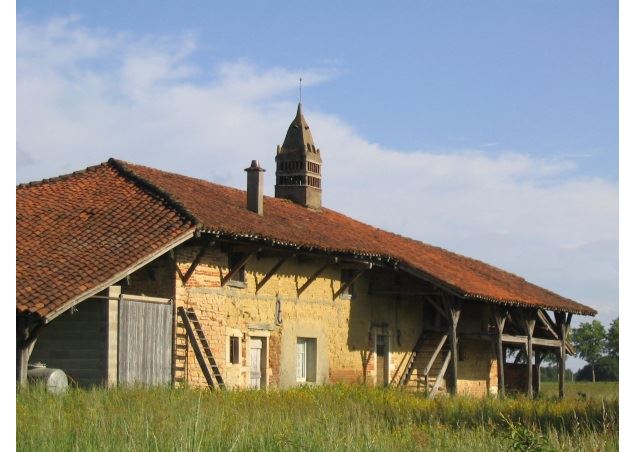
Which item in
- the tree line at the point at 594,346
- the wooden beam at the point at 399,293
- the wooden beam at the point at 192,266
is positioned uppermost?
the wooden beam at the point at 192,266

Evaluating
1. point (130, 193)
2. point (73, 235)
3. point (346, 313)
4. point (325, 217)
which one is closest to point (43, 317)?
point (73, 235)

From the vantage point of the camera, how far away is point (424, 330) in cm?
2898

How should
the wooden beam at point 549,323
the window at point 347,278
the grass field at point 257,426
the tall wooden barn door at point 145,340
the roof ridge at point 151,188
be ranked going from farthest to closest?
the wooden beam at point 549,323, the window at point 347,278, the roof ridge at point 151,188, the tall wooden barn door at point 145,340, the grass field at point 257,426

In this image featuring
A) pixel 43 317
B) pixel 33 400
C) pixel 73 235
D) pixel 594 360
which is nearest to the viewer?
pixel 33 400

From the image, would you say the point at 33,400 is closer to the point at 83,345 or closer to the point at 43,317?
the point at 43,317

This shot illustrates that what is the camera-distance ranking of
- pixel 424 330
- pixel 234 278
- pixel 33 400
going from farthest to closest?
pixel 424 330
pixel 234 278
pixel 33 400

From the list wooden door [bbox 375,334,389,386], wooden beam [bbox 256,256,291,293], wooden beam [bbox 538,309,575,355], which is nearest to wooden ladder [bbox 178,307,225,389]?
wooden beam [bbox 256,256,291,293]

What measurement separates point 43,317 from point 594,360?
65.1 metres

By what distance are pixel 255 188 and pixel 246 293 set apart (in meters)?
3.20

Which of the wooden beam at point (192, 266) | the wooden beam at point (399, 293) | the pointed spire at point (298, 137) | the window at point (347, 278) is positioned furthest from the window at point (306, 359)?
the pointed spire at point (298, 137)

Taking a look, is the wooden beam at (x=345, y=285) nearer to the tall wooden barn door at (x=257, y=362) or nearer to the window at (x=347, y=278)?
the window at (x=347, y=278)

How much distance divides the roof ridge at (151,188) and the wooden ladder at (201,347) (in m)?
1.86

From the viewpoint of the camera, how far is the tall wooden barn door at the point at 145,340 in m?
19.0

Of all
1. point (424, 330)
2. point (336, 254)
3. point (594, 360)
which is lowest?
point (594, 360)
